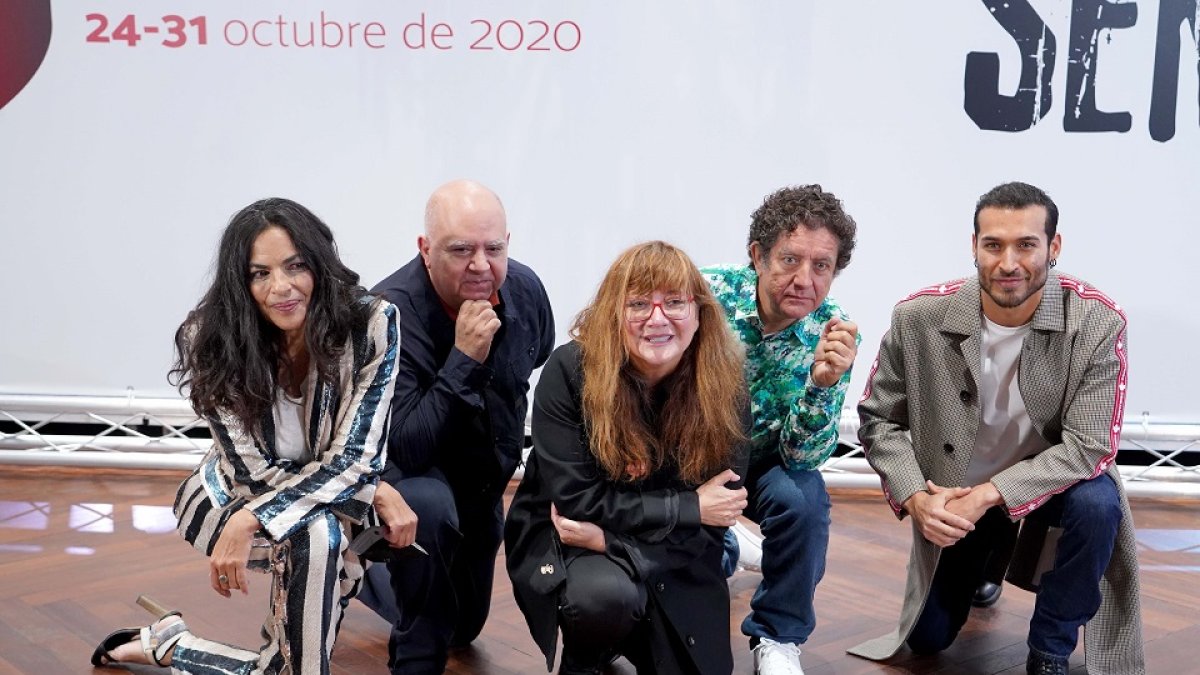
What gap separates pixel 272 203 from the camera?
8.91 feet

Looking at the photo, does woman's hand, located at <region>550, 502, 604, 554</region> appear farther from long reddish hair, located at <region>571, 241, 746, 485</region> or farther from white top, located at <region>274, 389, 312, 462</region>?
white top, located at <region>274, 389, 312, 462</region>

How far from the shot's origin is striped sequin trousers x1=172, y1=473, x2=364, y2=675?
2588 mm

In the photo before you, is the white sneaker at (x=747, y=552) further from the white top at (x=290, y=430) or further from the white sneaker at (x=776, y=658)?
the white top at (x=290, y=430)

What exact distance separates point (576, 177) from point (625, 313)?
209 centimetres

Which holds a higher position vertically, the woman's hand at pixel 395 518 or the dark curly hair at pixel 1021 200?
the dark curly hair at pixel 1021 200

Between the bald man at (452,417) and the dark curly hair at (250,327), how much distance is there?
1.00 feet

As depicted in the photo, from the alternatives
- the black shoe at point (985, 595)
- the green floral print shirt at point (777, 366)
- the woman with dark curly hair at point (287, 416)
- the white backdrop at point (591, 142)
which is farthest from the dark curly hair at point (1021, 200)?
the white backdrop at point (591, 142)

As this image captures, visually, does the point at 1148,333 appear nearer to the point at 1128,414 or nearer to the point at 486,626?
the point at 1128,414

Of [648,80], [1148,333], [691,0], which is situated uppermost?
[691,0]

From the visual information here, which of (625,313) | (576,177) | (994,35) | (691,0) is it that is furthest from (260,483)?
(994,35)

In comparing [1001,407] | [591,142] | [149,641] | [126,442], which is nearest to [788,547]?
[1001,407]

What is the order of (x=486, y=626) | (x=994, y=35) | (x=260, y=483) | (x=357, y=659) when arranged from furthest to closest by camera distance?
(x=994, y=35) < (x=486, y=626) < (x=357, y=659) < (x=260, y=483)

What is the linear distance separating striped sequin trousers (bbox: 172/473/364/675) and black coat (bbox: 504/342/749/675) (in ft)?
1.34

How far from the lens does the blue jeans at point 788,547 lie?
293 centimetres
